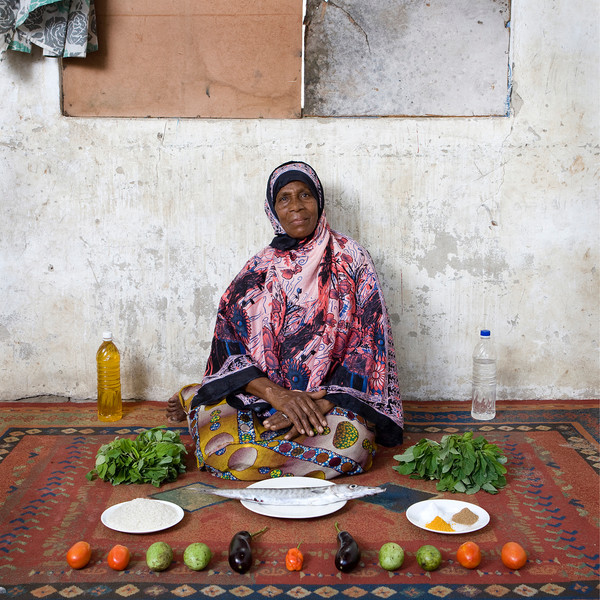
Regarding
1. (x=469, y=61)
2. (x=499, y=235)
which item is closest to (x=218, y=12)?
(x=469, y=61)

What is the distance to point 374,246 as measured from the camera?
4.03 m

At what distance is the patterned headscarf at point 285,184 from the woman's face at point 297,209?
0.03 meters

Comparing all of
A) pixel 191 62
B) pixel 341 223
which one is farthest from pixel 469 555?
pixel 191 62

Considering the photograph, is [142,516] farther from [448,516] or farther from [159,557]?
[448,516]

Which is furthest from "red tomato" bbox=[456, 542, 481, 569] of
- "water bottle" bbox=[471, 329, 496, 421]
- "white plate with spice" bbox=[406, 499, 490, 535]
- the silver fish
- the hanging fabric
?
the hanging fabric

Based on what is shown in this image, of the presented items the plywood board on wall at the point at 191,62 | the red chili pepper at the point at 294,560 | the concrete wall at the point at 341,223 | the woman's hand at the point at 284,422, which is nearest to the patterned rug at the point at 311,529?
the red chili pepper at the point at 294,560

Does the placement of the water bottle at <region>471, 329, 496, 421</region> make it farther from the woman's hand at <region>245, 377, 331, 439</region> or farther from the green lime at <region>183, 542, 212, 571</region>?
the green lime at <region>183, 542, 212, 571</region>

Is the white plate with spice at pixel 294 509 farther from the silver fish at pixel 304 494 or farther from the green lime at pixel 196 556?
the green lime at pixel 196 556

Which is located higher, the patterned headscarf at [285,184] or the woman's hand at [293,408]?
the patterned headscarf at [285,184]

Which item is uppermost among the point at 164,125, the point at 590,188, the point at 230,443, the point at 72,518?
the point at 164,125

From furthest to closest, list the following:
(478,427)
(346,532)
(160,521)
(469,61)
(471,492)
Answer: (469,61)
(478,427)
(471,492)
(160,521)
(346,532)

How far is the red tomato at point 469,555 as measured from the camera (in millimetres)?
2236

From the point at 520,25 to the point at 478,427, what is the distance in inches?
90.7

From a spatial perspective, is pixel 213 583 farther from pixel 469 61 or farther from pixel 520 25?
pixel 520 25
